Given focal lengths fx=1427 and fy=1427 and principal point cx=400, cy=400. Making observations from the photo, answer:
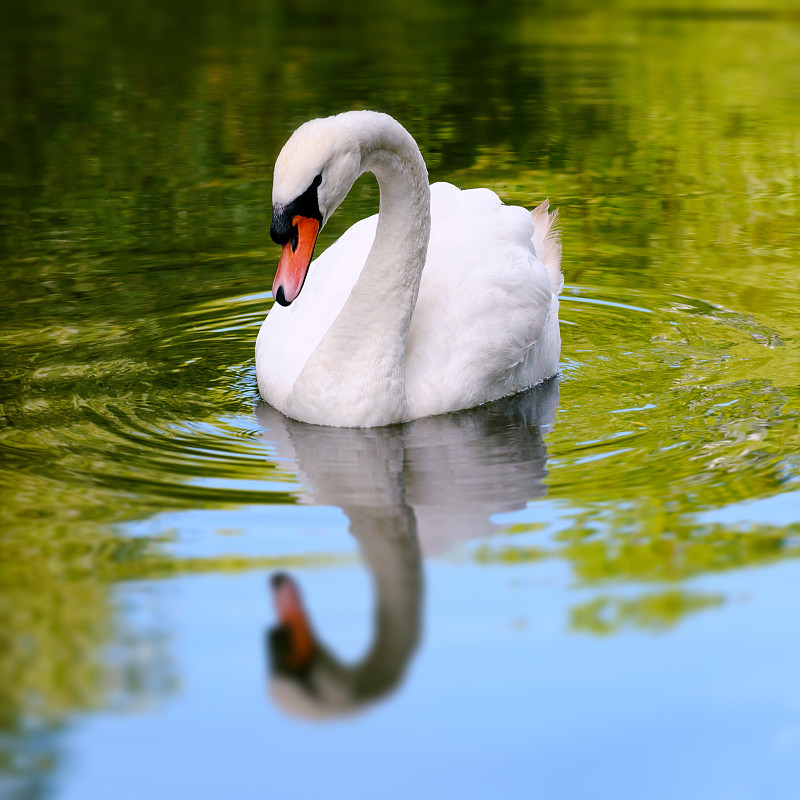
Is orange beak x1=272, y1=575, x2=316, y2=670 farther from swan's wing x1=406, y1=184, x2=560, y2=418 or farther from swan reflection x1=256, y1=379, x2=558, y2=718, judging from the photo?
swan's wing x1=406, y1=184, x2=560, y2=418

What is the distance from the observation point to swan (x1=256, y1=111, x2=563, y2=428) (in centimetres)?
598

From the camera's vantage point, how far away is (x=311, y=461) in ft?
19.7

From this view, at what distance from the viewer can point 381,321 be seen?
251 inches

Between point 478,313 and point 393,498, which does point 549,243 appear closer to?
point 478,313

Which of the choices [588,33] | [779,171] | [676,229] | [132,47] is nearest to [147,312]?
[676,229]

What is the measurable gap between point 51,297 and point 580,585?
492 centimetres

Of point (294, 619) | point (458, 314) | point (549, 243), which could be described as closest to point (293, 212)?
point (458, 314)

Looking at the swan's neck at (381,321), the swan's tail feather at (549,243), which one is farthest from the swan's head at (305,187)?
the swan's tail feather at (549,243)

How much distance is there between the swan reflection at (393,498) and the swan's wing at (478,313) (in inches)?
5.7

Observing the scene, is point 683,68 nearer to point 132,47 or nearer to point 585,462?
Result: point 132,47

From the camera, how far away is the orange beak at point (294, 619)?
4.31 metres

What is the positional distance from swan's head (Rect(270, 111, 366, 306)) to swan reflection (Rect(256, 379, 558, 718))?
83 centimetres

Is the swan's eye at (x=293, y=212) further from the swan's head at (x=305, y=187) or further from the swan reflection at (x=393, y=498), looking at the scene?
the swan reflection at (x=393, y=498)

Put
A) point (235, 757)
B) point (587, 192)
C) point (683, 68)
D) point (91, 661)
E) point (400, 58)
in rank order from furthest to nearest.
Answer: point (400, 58) → point (683, 68) → point (587, 192) → point (91, 661) → point (235, 757)
